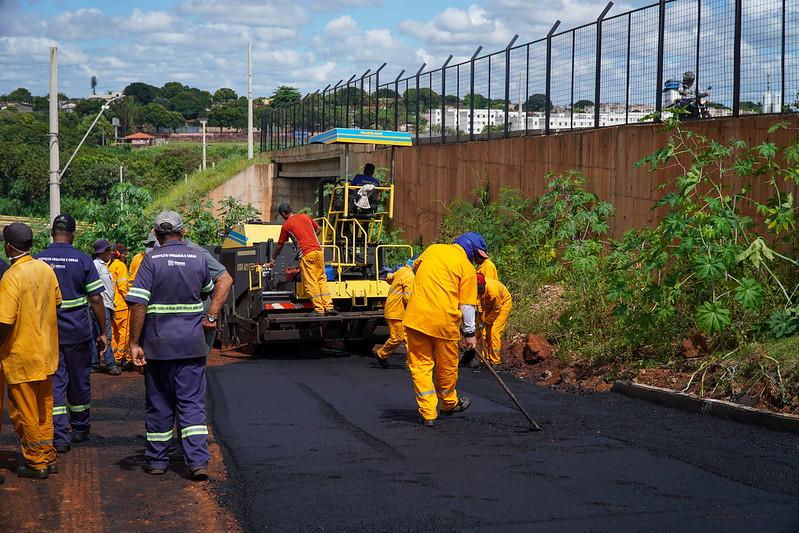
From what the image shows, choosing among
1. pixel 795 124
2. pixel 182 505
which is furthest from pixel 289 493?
pixel 795 124

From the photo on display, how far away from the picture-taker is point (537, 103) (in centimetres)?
2005

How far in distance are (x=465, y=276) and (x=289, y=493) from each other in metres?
3.16

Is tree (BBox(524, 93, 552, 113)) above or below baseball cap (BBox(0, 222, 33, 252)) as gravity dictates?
above

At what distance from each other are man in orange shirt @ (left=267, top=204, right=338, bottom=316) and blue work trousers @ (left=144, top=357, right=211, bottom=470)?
22.1ft

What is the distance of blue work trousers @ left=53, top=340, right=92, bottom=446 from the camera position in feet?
26.6

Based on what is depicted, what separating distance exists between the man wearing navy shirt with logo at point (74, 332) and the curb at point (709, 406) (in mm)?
5211

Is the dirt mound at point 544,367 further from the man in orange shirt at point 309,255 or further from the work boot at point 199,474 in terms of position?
the work boot at point 199,474

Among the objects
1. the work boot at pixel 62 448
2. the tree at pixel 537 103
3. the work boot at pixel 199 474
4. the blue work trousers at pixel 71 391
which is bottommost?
the work boot at pixel 62 448

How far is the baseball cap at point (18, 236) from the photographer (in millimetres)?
7594

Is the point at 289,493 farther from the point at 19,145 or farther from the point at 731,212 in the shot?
the point at 19,145

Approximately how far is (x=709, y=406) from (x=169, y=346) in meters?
4.93

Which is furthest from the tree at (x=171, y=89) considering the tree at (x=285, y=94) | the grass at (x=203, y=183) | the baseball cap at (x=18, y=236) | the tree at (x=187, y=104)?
the baseball cap at (x=18, y=236)

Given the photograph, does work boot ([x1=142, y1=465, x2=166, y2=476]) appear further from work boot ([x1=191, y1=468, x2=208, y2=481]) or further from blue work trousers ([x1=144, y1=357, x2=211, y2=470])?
work boot ([x1=191, y1=468, x2=208, y2=481])

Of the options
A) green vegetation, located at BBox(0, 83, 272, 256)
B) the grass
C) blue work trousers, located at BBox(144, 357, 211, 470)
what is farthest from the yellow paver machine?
the grass
